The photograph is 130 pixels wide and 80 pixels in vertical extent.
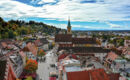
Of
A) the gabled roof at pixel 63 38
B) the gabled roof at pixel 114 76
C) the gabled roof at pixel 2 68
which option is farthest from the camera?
the gabled roof at pixel 63 38

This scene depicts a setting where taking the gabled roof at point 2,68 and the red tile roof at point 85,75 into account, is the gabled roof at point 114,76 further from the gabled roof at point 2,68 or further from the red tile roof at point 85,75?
the gabled roof at point 2,68

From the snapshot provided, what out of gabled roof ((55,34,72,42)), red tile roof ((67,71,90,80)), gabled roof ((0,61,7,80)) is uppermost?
gabled roof ((0,61,7,80))

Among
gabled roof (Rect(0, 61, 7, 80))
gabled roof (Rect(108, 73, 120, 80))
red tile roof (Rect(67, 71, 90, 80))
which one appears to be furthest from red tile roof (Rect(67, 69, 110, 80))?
gabled roof (Rect(0, 61, 7, 80))

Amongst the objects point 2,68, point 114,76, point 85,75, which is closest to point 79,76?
point 85,75

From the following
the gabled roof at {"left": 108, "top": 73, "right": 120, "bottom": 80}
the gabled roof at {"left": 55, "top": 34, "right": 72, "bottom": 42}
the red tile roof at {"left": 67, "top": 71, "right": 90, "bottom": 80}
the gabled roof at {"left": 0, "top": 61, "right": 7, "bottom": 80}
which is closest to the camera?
the gabled roof at {"left": 0, "top": 61, "right": 7, "bottom": 80}

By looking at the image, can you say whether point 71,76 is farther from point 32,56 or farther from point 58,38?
point 58,38

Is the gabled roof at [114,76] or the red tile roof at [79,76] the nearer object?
the red tile roof at [79,76]

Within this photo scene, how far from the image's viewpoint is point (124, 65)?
39.0 m

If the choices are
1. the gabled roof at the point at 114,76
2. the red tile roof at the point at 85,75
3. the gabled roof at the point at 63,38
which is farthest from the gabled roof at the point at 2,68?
the gabled roof at the point at 63,38

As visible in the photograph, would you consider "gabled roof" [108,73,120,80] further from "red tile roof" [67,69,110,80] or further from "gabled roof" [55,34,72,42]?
"gabled roof" [55,34,72,42]

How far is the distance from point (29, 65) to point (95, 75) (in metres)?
25.0

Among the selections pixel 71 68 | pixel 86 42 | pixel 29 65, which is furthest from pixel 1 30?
pixel 71 68

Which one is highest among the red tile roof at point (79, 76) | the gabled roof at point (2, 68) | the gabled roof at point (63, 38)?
the gabled roof at point (2, 68)

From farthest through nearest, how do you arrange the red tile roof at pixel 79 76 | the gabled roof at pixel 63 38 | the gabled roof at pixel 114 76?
the gabled roof at pixel 63 38, the gabled roof at pixel 114 76, the red tile roof at pixel 79 76
